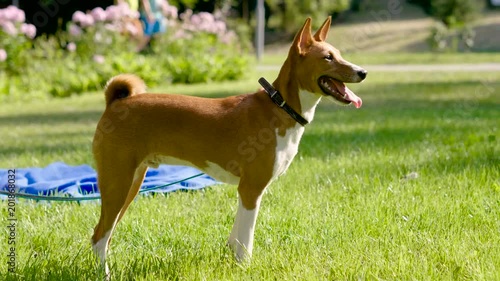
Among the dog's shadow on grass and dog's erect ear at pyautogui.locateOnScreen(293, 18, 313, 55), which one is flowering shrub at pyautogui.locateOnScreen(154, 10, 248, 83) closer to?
the dog's shadow on grass

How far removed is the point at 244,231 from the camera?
3.17 m

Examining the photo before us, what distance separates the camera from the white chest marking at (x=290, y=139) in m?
3.18

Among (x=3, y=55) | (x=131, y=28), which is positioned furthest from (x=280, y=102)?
(x=131, y=28)

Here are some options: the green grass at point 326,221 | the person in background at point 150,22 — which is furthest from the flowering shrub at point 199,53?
the green grass at point 326,221

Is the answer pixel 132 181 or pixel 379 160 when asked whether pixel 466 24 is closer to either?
pixel 379 160

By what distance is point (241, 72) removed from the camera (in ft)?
45.9

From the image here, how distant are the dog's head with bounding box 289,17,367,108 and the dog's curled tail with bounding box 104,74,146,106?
0.74 meters

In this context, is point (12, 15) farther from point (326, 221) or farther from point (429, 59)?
point (429, 59)

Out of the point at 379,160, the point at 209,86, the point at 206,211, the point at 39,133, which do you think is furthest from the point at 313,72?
the point at 209,86

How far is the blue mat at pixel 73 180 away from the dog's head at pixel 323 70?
1.54m

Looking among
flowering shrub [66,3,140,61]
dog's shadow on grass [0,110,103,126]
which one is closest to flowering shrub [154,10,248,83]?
flowering shrub [66,3,140,61]

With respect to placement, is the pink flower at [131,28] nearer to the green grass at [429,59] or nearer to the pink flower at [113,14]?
the pink flower at [113,14]

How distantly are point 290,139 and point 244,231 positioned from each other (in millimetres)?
444

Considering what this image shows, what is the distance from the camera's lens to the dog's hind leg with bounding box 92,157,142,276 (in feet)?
10.3
